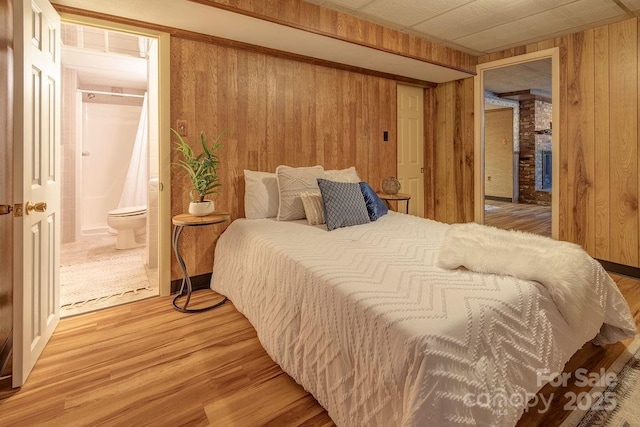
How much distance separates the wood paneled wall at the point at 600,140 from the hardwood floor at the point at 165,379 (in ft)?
3.85

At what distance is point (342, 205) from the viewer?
251cm

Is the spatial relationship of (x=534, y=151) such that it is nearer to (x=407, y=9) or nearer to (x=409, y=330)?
(x=407, y=9)

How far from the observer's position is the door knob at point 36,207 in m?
1.63

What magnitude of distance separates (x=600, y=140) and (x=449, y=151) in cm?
162

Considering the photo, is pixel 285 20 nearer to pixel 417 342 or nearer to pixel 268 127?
pixel 268 127

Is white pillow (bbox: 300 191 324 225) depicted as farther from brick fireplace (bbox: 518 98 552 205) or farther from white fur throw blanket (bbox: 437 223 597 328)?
brick fireplace (bbox: 518 98 552 205)

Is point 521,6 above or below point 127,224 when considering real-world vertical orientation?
above

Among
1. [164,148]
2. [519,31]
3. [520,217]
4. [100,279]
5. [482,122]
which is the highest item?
[519,31]

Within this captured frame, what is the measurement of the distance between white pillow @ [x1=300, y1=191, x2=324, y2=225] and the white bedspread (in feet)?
1.83

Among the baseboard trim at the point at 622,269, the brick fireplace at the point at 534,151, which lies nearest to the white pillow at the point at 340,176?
the baseboard trim at the point at 622,269

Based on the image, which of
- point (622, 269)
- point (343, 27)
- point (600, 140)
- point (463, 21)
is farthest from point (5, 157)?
point (622, 269)

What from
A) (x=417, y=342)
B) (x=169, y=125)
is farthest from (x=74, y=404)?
(x=169, y=125)

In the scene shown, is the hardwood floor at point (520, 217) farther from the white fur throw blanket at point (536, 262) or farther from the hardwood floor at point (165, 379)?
the white fur throw blanket at point (536, 262)

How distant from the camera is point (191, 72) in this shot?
274cm
